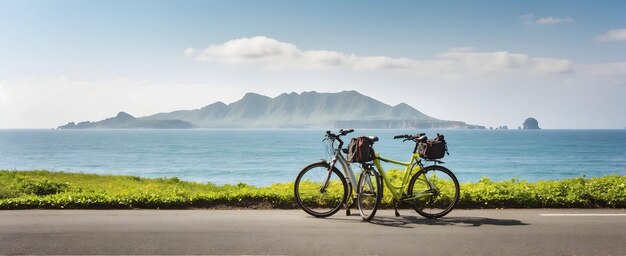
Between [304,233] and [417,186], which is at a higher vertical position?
[417,186]

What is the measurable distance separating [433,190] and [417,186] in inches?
11.6

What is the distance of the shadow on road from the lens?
900cm

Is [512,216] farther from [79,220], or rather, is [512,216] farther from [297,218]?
[79,220]

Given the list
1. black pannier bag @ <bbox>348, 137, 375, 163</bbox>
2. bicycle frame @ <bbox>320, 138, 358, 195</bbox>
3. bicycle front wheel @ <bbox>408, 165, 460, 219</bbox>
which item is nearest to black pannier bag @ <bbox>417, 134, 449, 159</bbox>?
bicycle front wheel @ <bbox>408, 165, 460, 219</bbox>

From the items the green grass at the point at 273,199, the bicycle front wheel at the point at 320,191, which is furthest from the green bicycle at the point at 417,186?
the green grass at the point at 273,199

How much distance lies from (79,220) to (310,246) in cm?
438

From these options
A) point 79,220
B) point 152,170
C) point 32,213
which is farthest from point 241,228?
point 152,170

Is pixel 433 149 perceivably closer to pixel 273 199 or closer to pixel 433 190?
pixel 433 190

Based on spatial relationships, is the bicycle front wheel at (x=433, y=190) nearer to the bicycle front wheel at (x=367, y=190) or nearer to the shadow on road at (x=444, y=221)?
the shadow on road at (x=444, y=221)

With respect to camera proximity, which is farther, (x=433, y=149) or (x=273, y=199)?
(x=273, y=199)

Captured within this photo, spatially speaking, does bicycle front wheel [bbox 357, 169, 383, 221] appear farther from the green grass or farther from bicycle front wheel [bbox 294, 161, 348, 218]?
the green grass

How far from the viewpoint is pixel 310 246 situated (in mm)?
7426

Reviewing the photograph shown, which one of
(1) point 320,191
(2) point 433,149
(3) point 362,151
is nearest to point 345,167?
(3) point 362,151

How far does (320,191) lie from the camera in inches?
394
